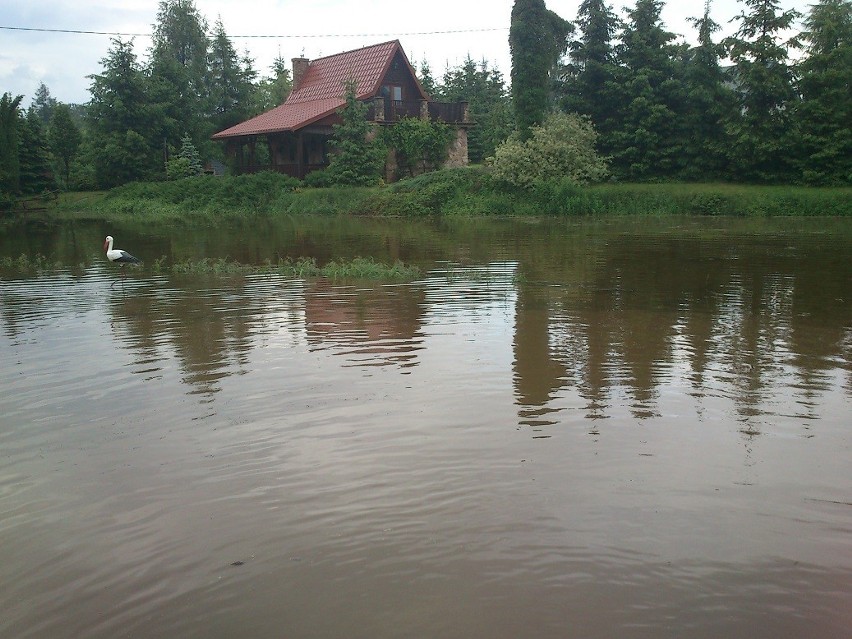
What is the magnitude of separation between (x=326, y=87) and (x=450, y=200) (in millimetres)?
16338

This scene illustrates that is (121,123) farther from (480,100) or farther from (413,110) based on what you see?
(480,100)

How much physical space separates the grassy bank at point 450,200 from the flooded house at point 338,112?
3.50 meters

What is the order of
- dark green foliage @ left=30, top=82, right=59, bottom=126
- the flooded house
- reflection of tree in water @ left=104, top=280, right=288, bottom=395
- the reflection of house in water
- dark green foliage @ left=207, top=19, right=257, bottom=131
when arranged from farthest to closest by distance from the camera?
dark green foliage @ left=30, top=82, right=59, bottom=126 → dark green foliage @ left=207, top=19, right=257, bottom=131 → the flooded house → the reflection of house in water → reflection of tree in water @ left=104, top=280, right=288, bottom=395

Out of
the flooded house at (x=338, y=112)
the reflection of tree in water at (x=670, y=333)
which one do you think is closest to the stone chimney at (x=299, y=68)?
the flooded house at (x=338, y=112)

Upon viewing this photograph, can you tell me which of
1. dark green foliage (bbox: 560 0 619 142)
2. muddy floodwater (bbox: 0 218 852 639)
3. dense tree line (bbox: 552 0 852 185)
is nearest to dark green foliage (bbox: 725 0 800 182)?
dense tree line (bbox: 552 0 852 185)

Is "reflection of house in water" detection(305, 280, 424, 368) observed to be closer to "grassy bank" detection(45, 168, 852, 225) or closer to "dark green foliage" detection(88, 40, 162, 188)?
"grassy bank" detection(45, 168, 852, 225)

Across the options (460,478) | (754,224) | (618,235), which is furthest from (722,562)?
(754,224)

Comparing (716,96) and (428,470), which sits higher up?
(716,96)

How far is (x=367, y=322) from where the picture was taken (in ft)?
37.1

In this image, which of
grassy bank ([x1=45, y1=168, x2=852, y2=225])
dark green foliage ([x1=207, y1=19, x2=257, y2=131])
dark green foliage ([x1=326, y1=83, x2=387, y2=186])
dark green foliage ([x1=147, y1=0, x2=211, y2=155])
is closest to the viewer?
grassy bank ([x1=45, y1=168, x2=852, y2=225])

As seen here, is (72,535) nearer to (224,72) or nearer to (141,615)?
(141,615)

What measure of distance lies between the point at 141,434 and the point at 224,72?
203 ft

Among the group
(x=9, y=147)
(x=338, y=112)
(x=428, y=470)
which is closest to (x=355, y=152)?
(x=338, y=112)

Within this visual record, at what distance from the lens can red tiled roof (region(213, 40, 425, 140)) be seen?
4766 centimetres
